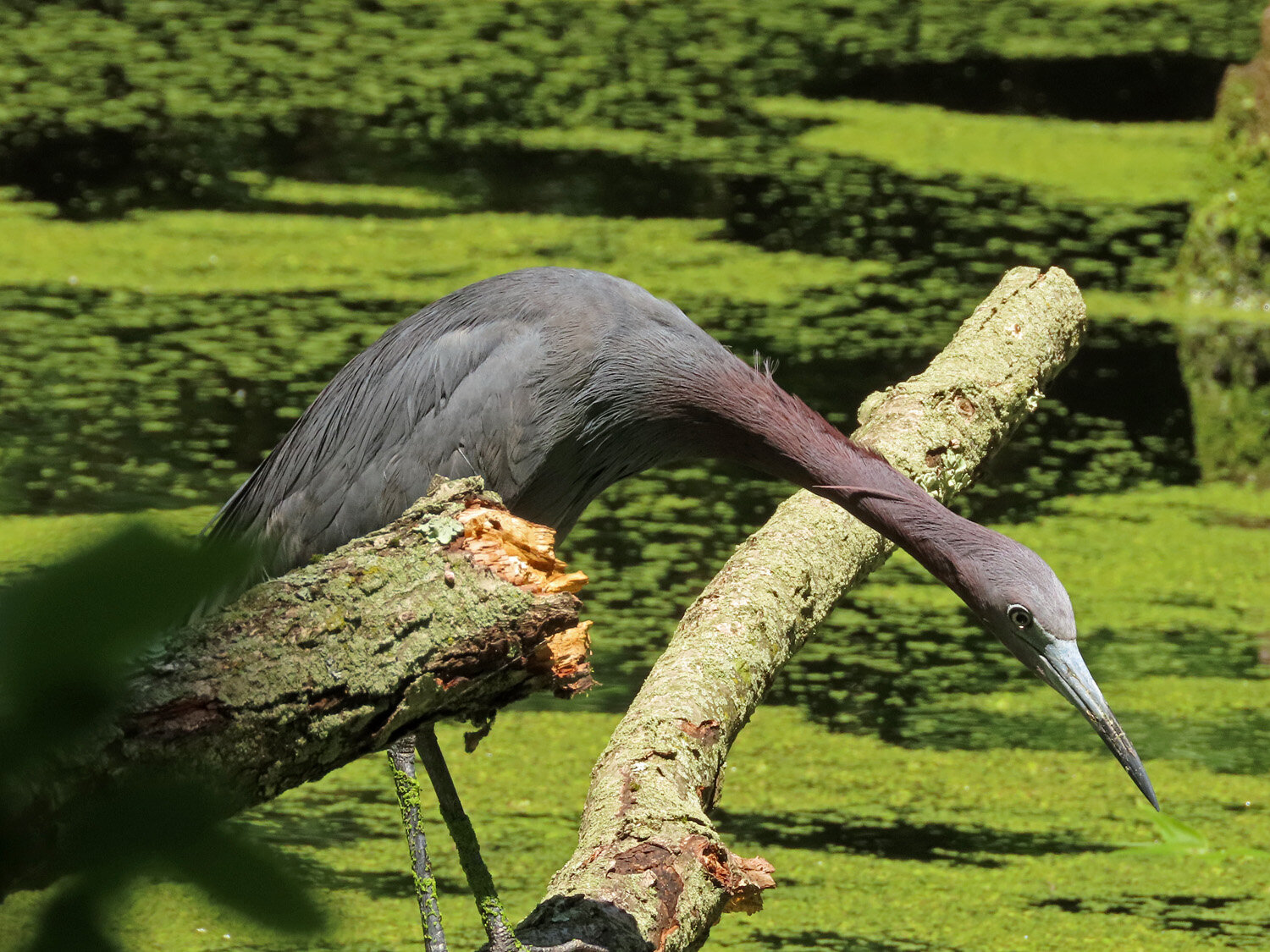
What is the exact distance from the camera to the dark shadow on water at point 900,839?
136 inches

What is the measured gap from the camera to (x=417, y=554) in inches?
55.2

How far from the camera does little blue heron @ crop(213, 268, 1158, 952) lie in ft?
8.21

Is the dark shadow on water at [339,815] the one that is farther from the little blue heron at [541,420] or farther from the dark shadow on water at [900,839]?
the little blue heron at [541,420]

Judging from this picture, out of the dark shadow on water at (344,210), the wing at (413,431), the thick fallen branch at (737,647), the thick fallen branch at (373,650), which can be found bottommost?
the dark shadow on water at (344,210)

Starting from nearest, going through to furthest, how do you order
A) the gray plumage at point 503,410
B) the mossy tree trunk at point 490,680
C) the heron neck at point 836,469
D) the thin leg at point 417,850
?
the mossy tree trunk at point 490,680 < the heron neck at point 836,469 < the thin leg at point 417,850 < the gray plumage at point 503,410

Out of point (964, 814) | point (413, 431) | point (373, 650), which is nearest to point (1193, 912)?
point (964, 814)

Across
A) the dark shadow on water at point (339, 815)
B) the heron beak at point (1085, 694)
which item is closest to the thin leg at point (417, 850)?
the dark shadow on water at point (339, 815)

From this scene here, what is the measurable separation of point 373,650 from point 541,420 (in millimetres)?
1298

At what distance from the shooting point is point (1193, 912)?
3.31 meters

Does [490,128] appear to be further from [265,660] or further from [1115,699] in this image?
[265,660]

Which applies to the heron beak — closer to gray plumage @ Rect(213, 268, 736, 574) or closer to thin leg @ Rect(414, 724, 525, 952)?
gray plumage @ Rect(213, 268, 736, 574)

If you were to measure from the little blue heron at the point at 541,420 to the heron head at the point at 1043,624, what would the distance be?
0.55 ft

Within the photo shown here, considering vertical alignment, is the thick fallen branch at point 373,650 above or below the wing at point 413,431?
above

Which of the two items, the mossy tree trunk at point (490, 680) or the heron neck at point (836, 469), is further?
the heron neck at point (836, 469)
